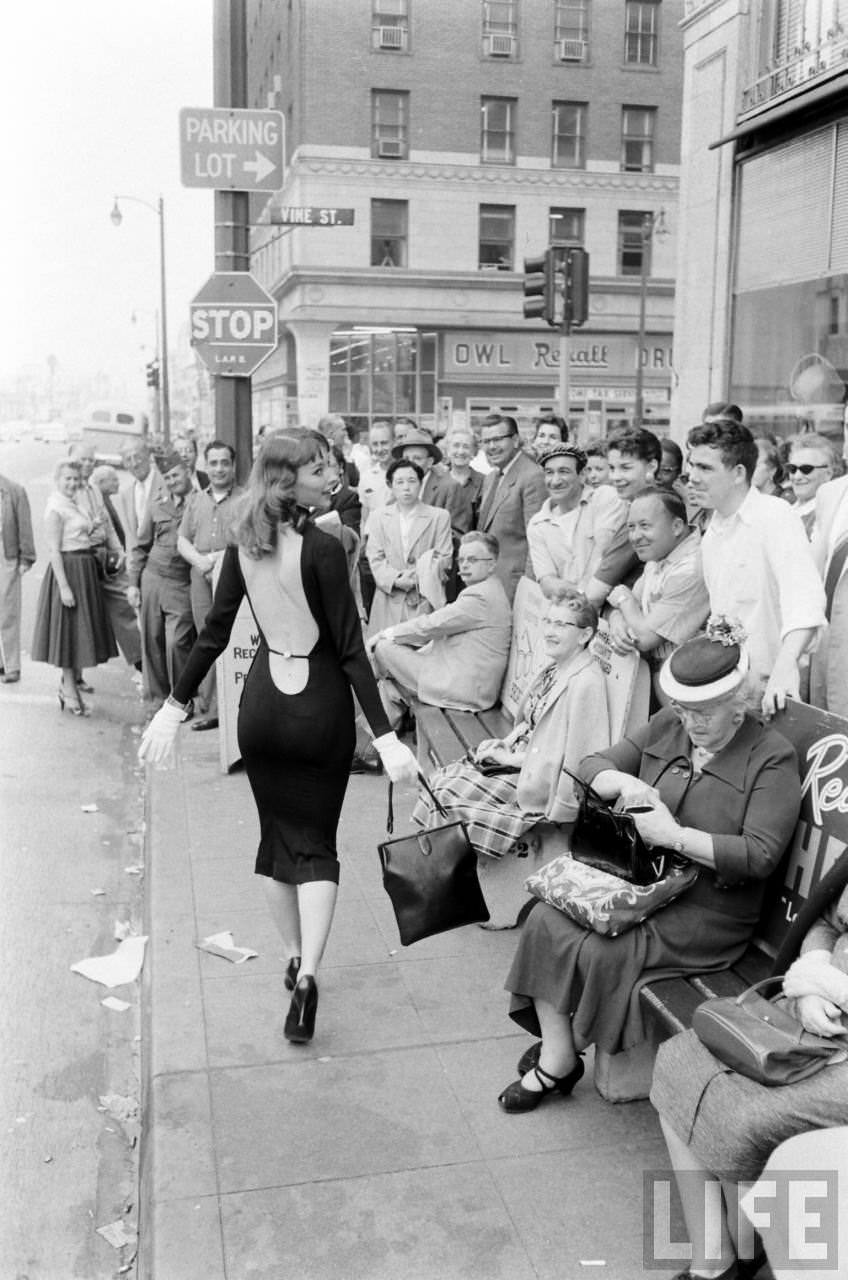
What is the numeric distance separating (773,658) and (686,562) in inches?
27.7

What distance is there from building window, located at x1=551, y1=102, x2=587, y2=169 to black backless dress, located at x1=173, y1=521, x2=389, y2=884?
34761mm

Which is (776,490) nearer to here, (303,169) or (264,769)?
(264,769)

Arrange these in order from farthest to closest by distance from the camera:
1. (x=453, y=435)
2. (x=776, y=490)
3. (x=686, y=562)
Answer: (x=453, y=435) → (x=776, y=490) → (x=686, y=562)

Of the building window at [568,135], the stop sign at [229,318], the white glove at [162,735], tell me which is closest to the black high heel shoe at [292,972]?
the white glove at [162,735]

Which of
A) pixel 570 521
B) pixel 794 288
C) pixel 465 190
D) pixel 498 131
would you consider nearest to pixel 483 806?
pixel 570 521

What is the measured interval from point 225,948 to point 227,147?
6.25 meters

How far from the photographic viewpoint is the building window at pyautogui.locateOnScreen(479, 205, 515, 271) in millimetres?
38031

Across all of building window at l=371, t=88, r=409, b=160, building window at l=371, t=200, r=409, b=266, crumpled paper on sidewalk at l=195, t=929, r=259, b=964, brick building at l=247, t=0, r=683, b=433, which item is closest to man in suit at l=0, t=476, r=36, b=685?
crumpled paper on sidewalk at l=195, t=929, r=259, b=964

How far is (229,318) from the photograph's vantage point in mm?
9641

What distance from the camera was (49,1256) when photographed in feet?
11.6

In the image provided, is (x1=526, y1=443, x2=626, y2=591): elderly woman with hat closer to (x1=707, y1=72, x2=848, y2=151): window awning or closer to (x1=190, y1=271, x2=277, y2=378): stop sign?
(x1=190, y1=271, x2=277, y2=378): stop sign

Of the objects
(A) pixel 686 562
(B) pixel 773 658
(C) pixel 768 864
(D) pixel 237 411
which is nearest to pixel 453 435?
(D) pixel 237 411

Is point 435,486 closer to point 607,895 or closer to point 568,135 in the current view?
point 607,895

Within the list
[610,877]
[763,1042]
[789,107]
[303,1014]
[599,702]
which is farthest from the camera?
[789,107]
